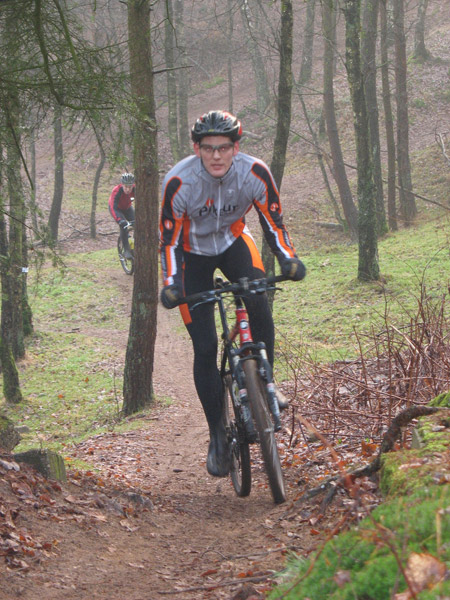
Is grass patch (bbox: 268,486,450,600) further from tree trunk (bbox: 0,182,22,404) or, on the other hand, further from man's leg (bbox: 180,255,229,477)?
tree trunk (bbox: 0,182,22,404)

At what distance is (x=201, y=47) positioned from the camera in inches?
1880

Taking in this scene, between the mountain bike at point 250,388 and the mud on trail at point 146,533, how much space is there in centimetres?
34

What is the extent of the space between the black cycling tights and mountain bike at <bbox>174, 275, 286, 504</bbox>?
0.46 feet

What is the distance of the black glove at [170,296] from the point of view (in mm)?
4832

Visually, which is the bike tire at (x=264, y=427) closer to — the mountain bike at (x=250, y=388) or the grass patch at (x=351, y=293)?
the mountain bike at (x=250, y=388)

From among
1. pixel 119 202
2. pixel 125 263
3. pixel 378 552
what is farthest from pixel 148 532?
pixel 125 263

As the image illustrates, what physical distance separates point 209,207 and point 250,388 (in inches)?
55.8

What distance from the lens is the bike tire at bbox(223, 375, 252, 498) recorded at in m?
5.02

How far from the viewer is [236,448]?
523 centimetres

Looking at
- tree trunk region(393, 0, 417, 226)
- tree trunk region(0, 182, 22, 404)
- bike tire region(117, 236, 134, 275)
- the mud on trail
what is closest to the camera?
the mud on trail

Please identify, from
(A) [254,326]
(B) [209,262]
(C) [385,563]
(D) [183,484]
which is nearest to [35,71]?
(B) [209,262]

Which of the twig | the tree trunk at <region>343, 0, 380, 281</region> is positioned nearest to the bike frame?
the twig

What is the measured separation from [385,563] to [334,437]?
3645 mm

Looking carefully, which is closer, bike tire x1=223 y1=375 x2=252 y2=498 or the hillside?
the hillside
